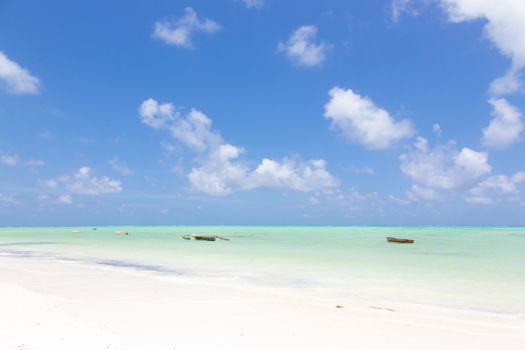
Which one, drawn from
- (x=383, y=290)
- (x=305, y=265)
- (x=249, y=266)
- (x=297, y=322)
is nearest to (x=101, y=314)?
(x=297, y=322)

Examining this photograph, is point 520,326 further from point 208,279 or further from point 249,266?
point 249,266

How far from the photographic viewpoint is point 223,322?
9.32 m

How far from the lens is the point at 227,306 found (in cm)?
1118

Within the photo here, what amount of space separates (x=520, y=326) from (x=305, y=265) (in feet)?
47.7

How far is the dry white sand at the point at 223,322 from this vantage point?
→ 7.70 metres

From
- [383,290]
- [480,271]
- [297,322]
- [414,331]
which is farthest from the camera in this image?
[480,271]

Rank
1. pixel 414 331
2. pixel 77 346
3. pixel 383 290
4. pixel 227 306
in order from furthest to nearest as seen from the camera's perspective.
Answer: pixel 383 290
pixel 227 306
pixel 414 331
pixel 77 346

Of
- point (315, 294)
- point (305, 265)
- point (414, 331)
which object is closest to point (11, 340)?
point (414, 331)

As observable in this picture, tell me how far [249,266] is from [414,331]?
583 inches

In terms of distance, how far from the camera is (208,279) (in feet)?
56.9

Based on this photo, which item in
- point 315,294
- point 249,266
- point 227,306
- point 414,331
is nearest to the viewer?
point 414,331

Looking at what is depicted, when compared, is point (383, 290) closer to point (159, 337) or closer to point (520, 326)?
point (520, 326)

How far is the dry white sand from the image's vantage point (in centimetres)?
770

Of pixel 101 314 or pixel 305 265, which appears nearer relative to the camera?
pixel 101 314
